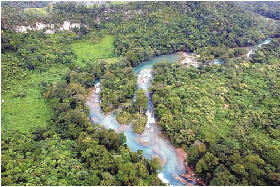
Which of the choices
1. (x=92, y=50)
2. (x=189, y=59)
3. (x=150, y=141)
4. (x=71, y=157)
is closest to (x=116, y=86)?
(x=150, y=141)

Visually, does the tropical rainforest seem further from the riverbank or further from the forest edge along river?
the riverbank

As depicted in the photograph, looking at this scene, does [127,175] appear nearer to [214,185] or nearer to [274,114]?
[214,185]

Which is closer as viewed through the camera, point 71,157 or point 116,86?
point 71,157

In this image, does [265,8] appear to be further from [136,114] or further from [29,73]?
[29,73]

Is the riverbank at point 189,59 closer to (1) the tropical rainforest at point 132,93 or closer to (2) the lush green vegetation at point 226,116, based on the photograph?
(1) the tropical rainforest at point 132,93

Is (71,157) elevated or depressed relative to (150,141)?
elevated

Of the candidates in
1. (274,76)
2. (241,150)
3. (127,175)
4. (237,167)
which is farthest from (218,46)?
(127,175)

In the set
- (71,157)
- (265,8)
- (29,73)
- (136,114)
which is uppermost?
(265,8)
